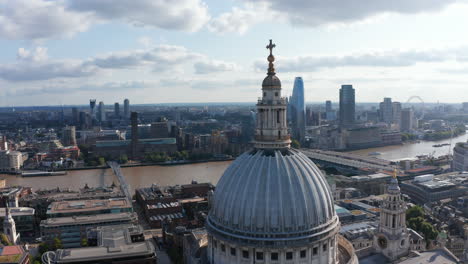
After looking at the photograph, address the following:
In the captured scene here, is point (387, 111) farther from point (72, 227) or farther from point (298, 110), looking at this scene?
point (72, 227)

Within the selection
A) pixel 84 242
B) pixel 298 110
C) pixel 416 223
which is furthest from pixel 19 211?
pixel 298 110

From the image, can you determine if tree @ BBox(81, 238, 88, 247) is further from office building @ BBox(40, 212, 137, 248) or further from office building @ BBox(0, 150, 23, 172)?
office building @ BBox(0, 150, 23, 172)

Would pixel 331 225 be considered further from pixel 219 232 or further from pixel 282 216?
pixel 219 232

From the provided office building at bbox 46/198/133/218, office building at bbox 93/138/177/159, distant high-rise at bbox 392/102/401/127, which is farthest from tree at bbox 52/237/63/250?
distant high-rise at bbox 392/102/401/127

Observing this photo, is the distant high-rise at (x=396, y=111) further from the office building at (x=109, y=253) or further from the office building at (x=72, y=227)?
the office building at (x=109, y=253)

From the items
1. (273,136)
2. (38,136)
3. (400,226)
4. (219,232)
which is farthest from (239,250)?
(38,136)

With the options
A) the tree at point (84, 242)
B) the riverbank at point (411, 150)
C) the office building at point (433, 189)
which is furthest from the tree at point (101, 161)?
the riverbank at point (411, 150)

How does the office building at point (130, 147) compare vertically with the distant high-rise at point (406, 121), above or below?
below
